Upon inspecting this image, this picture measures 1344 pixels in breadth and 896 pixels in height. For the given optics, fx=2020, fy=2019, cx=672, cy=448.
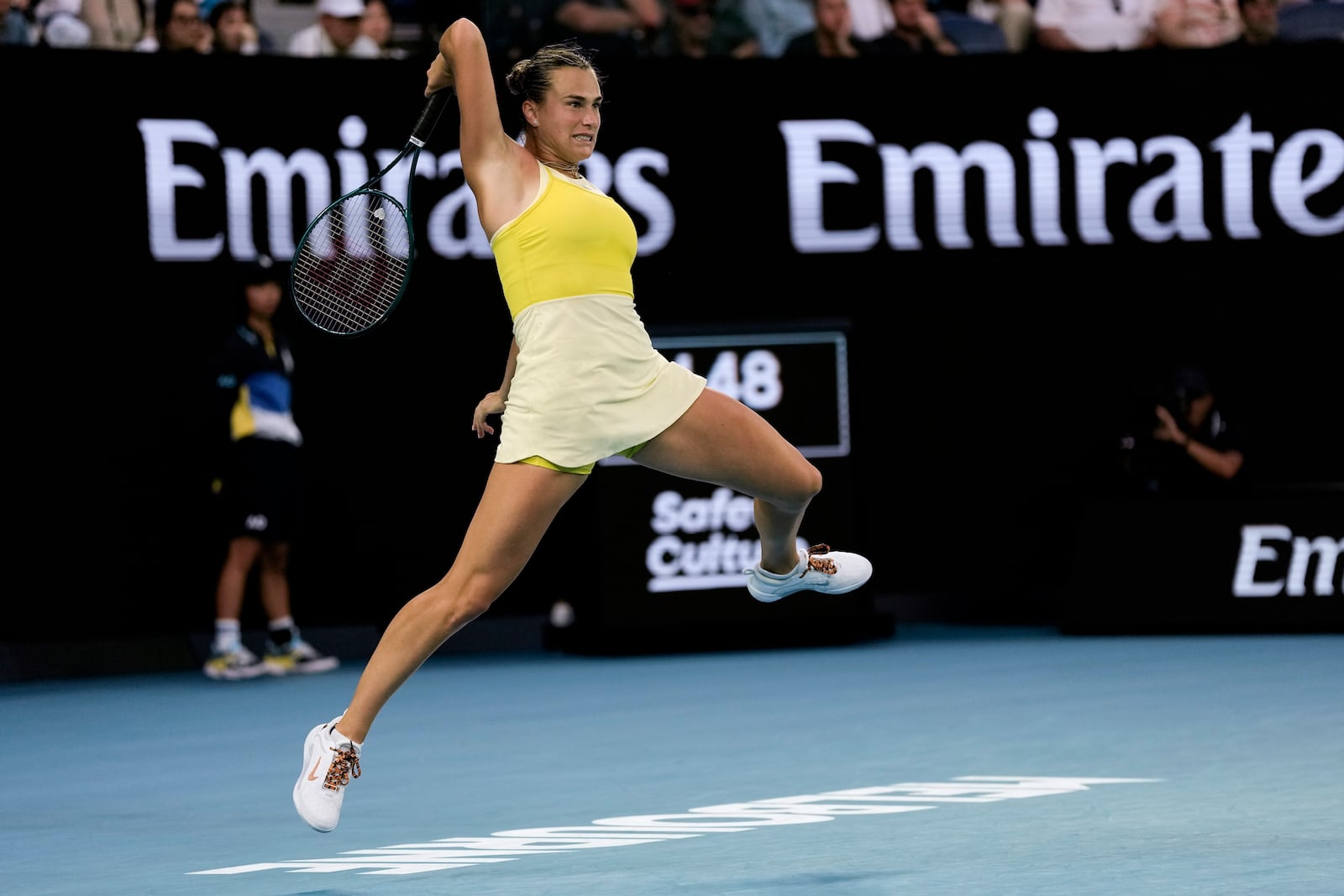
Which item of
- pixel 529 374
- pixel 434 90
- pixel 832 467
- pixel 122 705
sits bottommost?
pixel 122 705

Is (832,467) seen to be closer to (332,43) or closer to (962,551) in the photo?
(962,551)

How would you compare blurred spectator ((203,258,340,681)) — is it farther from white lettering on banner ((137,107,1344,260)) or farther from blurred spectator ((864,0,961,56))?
blurred spectator ((864,0,961,56))

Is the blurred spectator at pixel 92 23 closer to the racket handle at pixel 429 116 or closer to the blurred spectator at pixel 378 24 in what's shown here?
the blurred spectator at pixel 378 24

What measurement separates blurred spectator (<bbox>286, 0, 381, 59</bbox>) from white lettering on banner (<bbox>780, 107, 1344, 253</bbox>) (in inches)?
90.4

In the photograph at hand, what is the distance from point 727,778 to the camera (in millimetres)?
6133

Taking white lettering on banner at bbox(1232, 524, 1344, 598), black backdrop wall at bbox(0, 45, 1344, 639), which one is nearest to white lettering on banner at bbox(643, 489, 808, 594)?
black backdrop wall at bbox(0, 45, 1344, 639)

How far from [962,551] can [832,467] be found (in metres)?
1.55

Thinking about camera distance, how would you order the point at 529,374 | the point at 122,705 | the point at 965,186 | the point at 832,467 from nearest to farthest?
the point at 529,374 < the point at 122,705 < the point at 832,467 < the point at 965,186

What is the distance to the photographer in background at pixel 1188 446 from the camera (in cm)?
1046

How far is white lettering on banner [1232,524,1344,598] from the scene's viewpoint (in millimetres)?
9992

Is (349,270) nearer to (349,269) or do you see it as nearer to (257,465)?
(349,269)

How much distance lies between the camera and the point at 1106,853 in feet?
15.2

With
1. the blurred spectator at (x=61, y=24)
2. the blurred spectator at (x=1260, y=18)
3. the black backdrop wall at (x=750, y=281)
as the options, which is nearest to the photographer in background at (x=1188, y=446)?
the black backdrop wall at (x=750, y=281)

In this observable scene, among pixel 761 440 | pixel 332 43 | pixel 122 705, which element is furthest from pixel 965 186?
pixel 761 440
